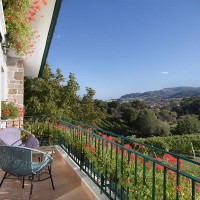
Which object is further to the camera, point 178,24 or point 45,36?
point 178,24

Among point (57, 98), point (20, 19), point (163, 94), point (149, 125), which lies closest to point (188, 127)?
point (149, 125)

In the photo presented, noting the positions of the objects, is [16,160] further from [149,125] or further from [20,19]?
[149,125]

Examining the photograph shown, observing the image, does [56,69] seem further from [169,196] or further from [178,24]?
[178,24]

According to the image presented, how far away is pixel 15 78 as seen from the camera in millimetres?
7453

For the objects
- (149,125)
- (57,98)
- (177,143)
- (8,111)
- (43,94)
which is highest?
(43,94)

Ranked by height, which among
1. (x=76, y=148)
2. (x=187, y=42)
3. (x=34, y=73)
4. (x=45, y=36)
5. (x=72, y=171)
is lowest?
(x=72, y=171)

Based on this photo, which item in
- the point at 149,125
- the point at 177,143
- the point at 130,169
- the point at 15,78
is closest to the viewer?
the point at 130,169

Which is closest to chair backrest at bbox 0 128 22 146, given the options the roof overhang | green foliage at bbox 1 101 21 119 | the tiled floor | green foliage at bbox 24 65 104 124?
the tiled floor

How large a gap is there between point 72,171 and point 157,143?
18.0m

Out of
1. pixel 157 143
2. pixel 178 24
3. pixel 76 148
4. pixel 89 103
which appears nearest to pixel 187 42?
pixel 178 24

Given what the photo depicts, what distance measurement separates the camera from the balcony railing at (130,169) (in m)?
1.98

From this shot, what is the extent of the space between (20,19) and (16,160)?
3341 millimetres

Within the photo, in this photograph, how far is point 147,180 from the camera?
7.45 feet

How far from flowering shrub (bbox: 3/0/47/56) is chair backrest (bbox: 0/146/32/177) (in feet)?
10.2
